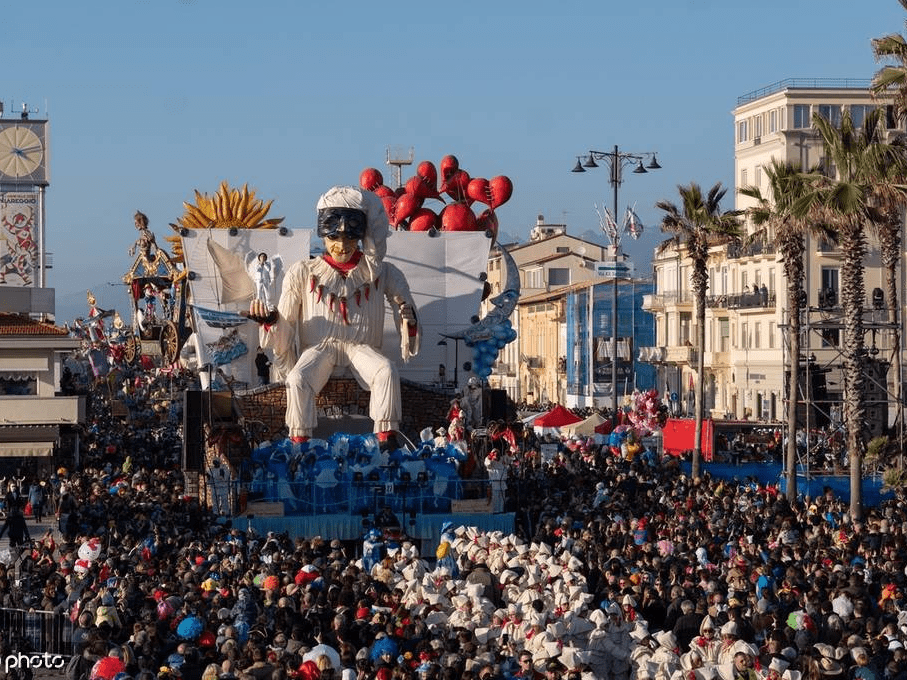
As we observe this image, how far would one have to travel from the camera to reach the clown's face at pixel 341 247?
43.3 metres

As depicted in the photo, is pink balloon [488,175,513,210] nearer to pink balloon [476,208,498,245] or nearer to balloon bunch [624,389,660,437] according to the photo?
pink balloon [476,208,498,245]

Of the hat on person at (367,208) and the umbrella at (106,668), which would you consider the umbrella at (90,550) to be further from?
the hat on person at (367,208)

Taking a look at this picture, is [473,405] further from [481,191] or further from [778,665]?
[778,665]

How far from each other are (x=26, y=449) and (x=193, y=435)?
30.4 ft

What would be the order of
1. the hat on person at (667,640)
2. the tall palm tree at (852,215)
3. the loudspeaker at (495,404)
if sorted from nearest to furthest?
the hat on person at (667,640)
the tall palm tree at (852,215)
the loudspeaker at (495,404)

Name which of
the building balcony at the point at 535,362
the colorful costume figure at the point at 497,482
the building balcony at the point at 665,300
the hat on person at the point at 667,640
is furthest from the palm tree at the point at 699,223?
the building balcony at the point at 535,362

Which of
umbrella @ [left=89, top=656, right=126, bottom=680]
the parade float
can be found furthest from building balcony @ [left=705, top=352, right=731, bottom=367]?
umbrella @ [left=89, top=656, right=126, bottom=680]

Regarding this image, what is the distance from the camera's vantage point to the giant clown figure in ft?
141

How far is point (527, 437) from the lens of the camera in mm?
48656

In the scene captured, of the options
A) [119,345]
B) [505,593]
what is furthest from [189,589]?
[119,345]

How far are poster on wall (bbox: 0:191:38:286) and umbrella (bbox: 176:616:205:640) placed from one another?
60.4 metres

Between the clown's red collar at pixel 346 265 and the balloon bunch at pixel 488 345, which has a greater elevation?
the clown's red collar at pixel 346 265

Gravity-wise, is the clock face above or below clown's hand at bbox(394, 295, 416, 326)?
above

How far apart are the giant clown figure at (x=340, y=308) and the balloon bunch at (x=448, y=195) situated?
1200cm
